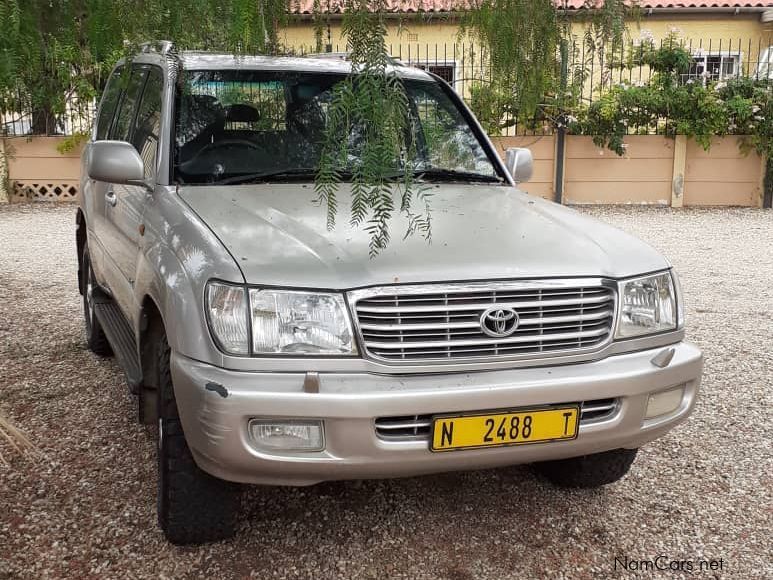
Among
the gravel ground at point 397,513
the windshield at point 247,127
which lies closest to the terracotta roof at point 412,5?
the windshield at point 247,127

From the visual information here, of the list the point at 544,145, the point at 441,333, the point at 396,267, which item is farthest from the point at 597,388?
the point at 544,145

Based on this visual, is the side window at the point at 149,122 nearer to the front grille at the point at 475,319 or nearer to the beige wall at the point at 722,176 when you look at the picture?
the front grille at the point at 475,319

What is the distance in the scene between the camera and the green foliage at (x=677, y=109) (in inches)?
502

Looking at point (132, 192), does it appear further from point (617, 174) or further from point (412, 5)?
point (617, 174)

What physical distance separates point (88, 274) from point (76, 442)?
1.61 metres

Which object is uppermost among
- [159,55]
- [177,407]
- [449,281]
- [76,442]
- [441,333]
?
[159,55]

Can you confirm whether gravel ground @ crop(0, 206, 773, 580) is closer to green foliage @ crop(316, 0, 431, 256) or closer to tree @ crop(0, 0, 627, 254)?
tree @ crop(0, 0, 627, 254)

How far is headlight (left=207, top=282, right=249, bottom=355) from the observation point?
8.17 ft

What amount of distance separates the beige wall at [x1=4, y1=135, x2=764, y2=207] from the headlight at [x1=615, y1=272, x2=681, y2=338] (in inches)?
413

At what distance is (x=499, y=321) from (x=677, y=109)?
11.5 m

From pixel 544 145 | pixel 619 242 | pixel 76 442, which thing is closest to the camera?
pixel 619 242

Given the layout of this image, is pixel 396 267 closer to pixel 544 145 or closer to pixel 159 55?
pixel 159 55

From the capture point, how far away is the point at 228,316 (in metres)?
2.51

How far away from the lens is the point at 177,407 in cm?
267
